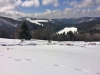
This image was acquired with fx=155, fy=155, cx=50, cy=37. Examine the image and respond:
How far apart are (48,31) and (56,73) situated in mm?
42970

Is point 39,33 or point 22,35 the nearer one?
point 22,35

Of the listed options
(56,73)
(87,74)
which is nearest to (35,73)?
(56,73)

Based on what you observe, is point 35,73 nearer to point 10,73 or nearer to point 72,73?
point 10,73

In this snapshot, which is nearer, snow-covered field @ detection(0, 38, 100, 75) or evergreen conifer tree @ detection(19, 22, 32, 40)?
snow-covered field @ detection(0, 38, 100, 75)

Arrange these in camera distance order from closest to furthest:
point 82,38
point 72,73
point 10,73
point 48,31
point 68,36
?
point 10,73
point 72,73
point 48,31
point 68,36
point 82,38

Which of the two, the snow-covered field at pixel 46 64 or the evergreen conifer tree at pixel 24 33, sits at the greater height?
the evergreen conifer tree at pixel 24 33

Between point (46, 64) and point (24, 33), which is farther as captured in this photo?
point (24, 33)

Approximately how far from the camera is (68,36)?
7850cm

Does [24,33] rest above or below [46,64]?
above

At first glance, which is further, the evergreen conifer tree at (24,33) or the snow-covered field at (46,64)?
the evergreen conifer tree at (24,33)

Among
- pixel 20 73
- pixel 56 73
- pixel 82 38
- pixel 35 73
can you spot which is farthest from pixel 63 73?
pixel 82 38

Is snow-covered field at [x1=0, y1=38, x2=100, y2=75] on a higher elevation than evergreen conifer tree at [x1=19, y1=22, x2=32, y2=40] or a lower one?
lower

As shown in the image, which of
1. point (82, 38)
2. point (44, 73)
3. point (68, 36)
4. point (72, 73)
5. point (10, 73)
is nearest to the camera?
point (10, 73)

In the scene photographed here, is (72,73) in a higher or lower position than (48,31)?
lower
